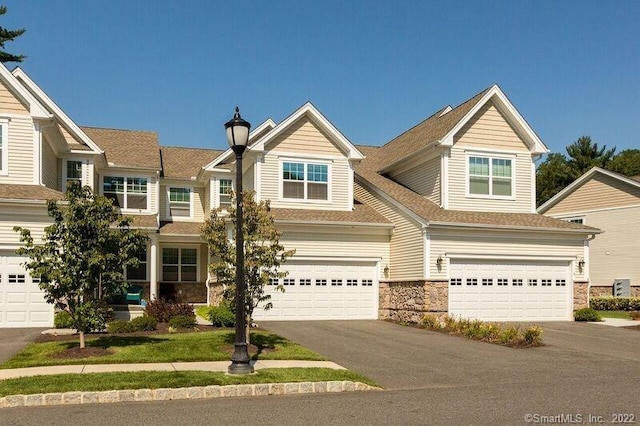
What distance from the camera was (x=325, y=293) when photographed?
25.9 m

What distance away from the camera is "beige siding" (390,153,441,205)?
89.1ft

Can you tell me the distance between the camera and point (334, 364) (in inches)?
583

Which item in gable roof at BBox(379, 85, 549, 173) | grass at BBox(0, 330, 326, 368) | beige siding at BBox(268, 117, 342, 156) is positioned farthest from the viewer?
beige siding at BBox(268, 117, 342, 156)

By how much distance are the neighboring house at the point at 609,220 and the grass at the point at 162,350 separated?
23.2 meters

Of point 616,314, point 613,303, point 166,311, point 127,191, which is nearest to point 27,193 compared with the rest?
point 166,311

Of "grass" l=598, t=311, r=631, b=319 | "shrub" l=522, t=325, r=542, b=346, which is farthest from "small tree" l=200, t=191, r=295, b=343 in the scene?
"grass" l=598, t=311, r=631, b=319

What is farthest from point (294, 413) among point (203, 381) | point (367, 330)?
point (367, 330)

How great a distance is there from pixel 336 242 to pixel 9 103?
12.9m

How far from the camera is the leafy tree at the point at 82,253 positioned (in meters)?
14.9

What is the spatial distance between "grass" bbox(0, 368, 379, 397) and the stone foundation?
605 inches

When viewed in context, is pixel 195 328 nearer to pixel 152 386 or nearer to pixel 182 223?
pixel 152 386

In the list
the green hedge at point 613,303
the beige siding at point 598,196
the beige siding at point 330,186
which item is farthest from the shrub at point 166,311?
the beige siding at point 598,196

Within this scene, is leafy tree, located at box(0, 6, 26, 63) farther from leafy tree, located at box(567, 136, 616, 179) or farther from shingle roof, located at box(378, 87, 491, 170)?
leafy tree, located at box(567, 136, 616, 179)

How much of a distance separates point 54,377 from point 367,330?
39.5 feet
